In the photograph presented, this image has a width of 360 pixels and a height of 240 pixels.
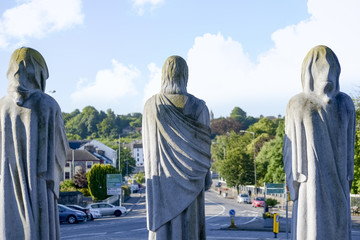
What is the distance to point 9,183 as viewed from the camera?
6.49 meters

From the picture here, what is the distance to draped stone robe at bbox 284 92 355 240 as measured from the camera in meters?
6.39

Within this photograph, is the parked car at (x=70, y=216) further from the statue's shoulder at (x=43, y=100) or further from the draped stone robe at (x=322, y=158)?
the draped stone robe at (x=322, y=158)

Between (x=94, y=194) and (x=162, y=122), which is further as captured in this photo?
(x=94, y=194)

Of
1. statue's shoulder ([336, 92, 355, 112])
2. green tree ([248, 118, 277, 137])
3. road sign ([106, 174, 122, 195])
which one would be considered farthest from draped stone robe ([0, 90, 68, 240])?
green tree ([248, 118, 277, 137])

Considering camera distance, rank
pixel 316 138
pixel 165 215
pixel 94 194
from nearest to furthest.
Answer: pixel 316 138 → pixel 165 215 → pixel 94 194

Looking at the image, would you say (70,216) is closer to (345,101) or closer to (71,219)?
(71,219)

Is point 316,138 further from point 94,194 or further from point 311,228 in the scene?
point 94,194

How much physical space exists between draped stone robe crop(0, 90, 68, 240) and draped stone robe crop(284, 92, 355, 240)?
3.16 meters

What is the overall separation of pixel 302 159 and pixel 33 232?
Answer: 357 centimetres

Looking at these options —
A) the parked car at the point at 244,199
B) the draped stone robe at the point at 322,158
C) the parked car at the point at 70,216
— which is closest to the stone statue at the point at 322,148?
the draped stone robe at the point at 322,158

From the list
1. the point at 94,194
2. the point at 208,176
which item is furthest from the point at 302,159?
the point at 94,194

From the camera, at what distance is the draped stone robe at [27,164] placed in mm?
6422

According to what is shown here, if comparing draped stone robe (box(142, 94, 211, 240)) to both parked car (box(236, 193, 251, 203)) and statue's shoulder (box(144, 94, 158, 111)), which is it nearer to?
statue's shoulder (box(144, 94, 158, 111))

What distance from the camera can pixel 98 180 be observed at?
172ft
